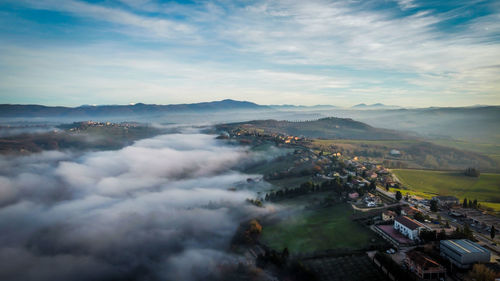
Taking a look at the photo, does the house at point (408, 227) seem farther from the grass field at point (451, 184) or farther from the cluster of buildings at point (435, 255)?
the grass field at point (451, 184)

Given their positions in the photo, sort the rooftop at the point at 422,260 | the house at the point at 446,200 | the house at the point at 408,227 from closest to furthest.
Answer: the rooftop at the point at 422,260 < the house at the point at 408,227 < the house at the point at 446,200

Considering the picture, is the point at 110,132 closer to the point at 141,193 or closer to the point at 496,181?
the point at 141,193

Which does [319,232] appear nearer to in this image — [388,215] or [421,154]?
[388,215]

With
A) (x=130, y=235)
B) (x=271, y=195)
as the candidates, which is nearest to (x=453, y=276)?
(x=271, y=195)

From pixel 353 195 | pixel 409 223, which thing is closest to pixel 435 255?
pixel 409 223

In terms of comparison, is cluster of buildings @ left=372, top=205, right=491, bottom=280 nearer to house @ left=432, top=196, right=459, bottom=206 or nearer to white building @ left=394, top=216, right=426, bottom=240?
white building @ left=394, top=216, right=426, bottom=240

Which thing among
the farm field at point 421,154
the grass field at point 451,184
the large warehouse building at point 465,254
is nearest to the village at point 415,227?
the large warehouse building at point 465,254

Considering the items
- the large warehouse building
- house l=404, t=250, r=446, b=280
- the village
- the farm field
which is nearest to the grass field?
the village
